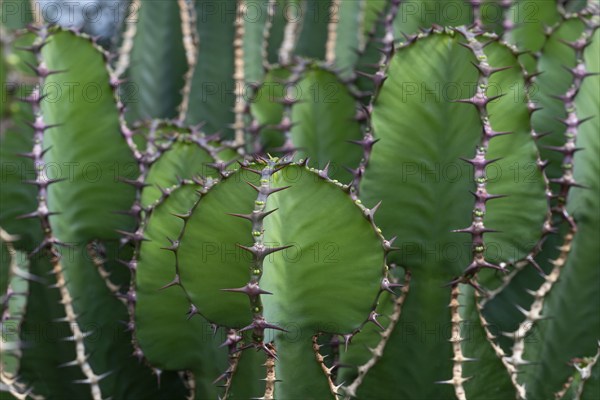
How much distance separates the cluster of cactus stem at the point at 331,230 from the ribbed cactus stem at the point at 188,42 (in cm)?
34

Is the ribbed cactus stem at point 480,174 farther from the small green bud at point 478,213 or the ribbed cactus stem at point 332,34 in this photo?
the ribbed cactus stem at point 332,34

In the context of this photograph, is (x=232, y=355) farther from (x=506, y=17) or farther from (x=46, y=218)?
(x=506, y=17)

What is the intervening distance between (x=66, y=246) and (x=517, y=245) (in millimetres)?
857

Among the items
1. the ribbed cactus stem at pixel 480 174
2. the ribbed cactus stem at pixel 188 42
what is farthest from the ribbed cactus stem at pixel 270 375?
the ribbed cactus stem at pixel 188 42

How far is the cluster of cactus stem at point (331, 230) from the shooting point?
1.17 m

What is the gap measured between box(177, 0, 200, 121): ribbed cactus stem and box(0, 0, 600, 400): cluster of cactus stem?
13.3 inches

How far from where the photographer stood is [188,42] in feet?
7.32

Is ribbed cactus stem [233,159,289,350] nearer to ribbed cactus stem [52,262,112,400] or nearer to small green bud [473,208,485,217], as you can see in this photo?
small green bud [473,208,485,217]

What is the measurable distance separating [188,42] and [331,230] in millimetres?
1250

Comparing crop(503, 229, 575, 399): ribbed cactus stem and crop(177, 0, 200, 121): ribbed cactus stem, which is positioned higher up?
crop(177, 0, 200, 121): ribbed cactus stem

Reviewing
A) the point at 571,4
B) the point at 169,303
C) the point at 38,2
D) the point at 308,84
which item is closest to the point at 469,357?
the point at 169,303

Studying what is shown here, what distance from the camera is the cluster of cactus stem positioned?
1173mm

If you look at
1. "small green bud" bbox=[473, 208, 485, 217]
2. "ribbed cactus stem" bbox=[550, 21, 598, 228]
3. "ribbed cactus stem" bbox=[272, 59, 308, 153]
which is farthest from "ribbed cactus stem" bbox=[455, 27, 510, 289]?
"ribbed cactus stem" bbox=[272, 59, 308, 153]

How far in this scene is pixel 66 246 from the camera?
1.53 meters
